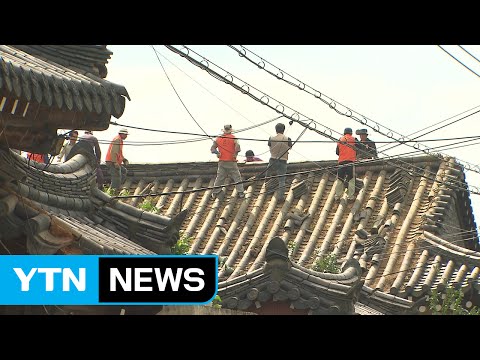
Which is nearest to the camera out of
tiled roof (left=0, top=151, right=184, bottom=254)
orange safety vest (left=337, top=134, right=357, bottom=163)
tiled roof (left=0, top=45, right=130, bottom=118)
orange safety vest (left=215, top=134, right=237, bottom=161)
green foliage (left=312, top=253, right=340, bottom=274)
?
tiled roof (left=0, top=45, right=130, bottom=118)

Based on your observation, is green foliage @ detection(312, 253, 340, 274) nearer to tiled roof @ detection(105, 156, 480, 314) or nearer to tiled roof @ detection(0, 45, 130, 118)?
tiled roof @ detection(105, 156, 480, 314)

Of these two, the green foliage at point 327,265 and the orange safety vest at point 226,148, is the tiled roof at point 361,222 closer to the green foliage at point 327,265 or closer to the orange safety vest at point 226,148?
the green foliage at point 327,265

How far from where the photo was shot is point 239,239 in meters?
25.3

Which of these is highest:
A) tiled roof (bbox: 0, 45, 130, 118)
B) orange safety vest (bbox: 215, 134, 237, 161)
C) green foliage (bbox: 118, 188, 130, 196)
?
orange safety vest (bbox: 215, 134, 237, 161)

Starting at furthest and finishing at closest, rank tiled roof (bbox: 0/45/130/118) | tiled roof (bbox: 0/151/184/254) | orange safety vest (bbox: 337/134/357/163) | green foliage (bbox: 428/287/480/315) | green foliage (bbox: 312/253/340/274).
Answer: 1. orange safety vest (bbox: 337/134/357/163)
2. green foliage (bbox: 312/253/340/274)
3. green foliage (bbox: 428/287/480/315)
4. tiled roof (bbox: 0/151/184/254)
5. tiled roof (bbox: 0/45/130/118)

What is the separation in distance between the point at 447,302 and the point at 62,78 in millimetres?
9526

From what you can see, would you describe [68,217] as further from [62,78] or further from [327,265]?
[327,265]

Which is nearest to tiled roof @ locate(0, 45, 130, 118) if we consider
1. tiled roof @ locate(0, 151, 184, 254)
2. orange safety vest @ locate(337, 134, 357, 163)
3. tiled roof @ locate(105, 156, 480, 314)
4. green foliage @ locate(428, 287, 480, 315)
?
tiled roof @ locate(0, 151, 184, 254)

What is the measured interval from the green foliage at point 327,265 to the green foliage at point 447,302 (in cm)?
156

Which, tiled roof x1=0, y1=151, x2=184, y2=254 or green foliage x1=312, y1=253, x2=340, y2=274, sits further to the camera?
green foliage x1=312, y1=253, x2=340, y2=274

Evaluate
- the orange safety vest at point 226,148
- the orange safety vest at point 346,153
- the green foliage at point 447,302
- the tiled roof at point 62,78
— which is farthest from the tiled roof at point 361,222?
the tiled roof at point 62,78

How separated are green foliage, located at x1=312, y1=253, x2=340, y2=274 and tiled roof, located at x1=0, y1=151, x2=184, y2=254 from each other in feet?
22.6

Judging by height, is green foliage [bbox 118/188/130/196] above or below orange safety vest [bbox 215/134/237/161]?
below

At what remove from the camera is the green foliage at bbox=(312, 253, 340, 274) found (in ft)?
73.3
